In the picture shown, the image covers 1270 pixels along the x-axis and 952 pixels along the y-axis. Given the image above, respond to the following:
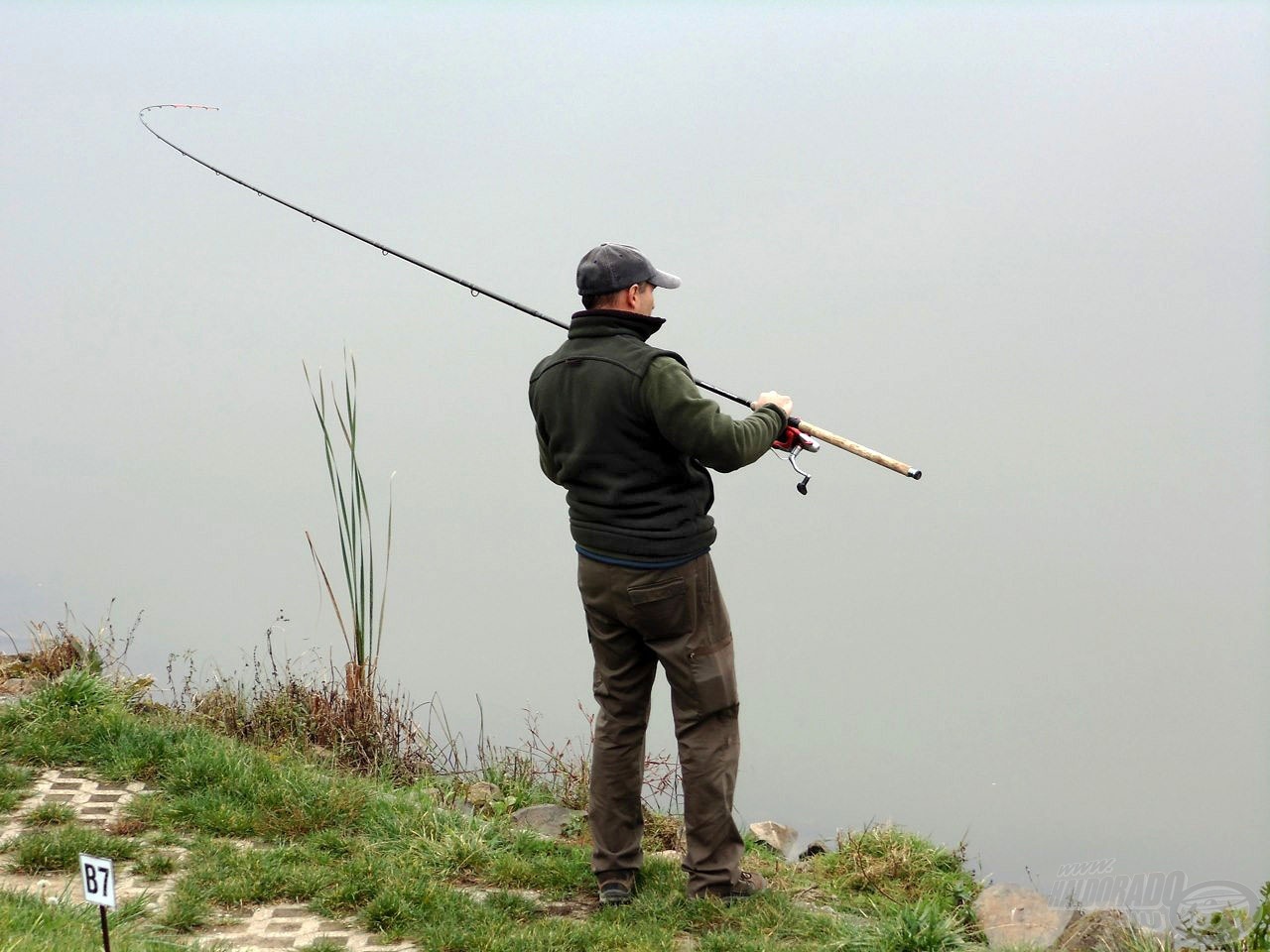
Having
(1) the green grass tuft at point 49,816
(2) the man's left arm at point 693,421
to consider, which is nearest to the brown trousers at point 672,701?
(2) the man's left arm at point 693,421

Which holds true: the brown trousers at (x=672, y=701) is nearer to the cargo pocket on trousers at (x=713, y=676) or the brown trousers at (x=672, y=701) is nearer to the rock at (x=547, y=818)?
the cargo pocket on trousers at (x=713, y=676)

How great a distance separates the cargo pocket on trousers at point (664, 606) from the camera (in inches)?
208

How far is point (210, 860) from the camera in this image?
584 centimetres

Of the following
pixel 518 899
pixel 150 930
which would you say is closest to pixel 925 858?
pixel 518 899

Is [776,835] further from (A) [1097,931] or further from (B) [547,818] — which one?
(A) [1097,931]

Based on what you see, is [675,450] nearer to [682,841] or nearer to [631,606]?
[631,606]

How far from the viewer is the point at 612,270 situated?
5.35 metres

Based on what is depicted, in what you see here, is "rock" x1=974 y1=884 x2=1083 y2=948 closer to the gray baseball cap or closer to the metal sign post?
the gray baseball cap

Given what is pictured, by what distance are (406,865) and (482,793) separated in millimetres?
1378

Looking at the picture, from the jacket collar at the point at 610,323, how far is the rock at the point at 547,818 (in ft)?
8.53

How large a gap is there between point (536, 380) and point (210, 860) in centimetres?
247

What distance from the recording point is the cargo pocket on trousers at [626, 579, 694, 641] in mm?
5289

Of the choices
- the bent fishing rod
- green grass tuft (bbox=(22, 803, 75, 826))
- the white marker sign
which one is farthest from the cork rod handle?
green grass tuft (bbox=(22, 803, 75, 826))

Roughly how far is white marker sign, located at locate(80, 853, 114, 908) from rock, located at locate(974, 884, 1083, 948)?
3.31m
